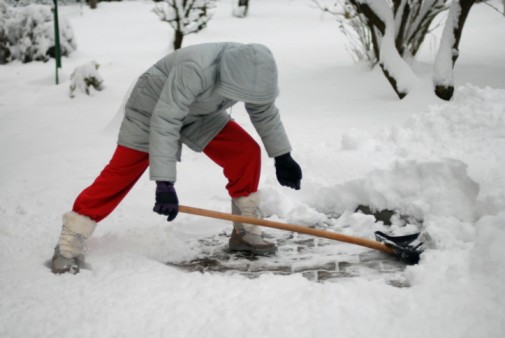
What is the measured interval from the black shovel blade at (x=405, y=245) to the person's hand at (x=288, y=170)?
0.51 meters

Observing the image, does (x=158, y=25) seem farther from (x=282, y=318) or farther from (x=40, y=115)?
(x=282, y=318)

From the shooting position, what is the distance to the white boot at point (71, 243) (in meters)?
2.59

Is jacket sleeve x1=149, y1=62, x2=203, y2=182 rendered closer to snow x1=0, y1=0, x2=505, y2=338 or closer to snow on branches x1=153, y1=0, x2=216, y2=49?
snow x1=0, y1=0, x2=505, y2=338

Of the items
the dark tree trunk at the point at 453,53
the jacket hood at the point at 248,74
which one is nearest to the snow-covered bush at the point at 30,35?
the dark tree trunk at the point at 453,53

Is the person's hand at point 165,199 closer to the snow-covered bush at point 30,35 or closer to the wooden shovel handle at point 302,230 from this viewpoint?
the wooden shovel handle at point 302,230

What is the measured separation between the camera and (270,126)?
9.30ft

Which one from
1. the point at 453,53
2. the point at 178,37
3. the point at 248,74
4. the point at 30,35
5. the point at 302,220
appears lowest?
the point at 30,35

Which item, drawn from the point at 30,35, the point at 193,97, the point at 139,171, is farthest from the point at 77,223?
the point at 30,35

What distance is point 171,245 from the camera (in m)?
3.01

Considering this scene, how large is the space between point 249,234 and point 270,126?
0.58 m

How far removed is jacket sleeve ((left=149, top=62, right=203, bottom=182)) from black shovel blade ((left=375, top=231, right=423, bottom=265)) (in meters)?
1.14

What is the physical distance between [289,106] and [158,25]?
11376mm

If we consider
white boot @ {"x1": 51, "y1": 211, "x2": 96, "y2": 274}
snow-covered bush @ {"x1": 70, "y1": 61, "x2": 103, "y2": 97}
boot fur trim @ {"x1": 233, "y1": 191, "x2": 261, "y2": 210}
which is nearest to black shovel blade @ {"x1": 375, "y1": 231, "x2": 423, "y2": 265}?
boot fur trim @ {"x1": 233, "y1": 191, "x2": 261, "y2": 210}

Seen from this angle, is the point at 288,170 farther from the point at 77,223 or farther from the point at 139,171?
the point at 77,223
